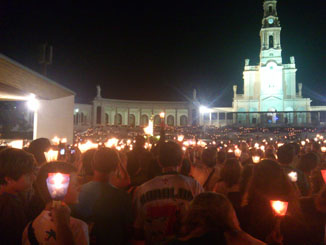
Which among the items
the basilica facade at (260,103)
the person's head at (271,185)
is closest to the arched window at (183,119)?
the basilica facade at (260,103)

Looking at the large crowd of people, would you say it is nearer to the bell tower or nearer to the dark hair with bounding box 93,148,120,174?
the dark hair with bounding box 93,148,120,174

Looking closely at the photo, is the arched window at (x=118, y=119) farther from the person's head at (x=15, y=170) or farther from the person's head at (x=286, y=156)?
the person's head at (x=15, y=170)

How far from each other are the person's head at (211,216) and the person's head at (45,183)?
1090mm

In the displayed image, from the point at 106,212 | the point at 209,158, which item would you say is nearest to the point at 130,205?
the point at 106,212

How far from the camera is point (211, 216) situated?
2.01 metres

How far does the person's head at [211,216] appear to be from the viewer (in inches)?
78.9

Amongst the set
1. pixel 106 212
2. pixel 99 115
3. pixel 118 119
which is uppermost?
pixel 99 115

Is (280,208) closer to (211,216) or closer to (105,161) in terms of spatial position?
(211,216)

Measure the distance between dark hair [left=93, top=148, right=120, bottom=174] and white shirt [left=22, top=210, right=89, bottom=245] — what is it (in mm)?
955

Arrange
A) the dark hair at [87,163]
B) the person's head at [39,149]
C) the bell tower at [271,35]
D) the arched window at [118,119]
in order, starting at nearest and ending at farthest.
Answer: the dark hair at [87,163], the person's head at [39,149], the bell tower at [271,35], the arched window at [118,119]

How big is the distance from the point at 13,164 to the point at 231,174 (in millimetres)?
2958

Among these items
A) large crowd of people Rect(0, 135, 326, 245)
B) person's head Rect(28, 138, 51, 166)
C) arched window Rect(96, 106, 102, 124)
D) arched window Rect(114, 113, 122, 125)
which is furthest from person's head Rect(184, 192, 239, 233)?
arched window Rect(114, 113, 122, 125)

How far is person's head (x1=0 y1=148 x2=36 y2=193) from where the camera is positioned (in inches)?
108

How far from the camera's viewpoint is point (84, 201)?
3.13 metres
